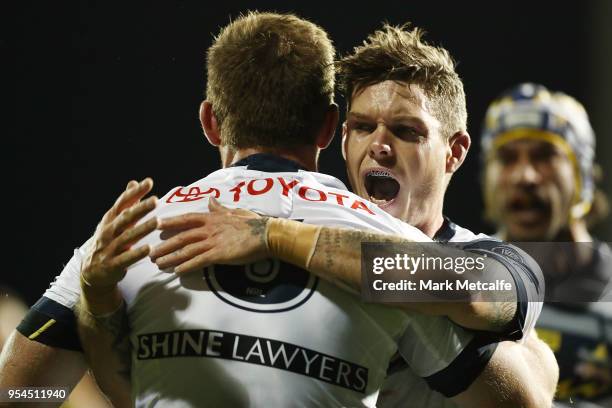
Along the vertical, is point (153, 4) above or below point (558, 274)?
above

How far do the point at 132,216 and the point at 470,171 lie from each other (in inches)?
77.5

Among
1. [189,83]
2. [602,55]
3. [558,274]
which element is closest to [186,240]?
[189,83]

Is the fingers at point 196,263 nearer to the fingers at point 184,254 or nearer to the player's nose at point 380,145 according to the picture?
the fingers at point 184,254

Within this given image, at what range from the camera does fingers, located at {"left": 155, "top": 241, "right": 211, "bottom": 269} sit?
1597mm

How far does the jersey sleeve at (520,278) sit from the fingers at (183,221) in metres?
0.62

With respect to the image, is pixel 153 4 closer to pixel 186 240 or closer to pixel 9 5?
pixel 9 5

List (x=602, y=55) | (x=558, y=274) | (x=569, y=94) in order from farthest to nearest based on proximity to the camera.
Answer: (x=558, y=274) → (x=569, y=94) → (x=602, y=55)

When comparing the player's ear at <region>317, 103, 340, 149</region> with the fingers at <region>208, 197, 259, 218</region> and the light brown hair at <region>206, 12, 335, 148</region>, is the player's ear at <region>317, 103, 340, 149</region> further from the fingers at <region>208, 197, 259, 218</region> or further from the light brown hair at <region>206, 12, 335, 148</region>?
the fingers at <region>208, 197, 259, 218</region>

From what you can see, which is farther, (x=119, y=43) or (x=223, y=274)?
(x=119, y=43)

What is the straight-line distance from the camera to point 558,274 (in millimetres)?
3617

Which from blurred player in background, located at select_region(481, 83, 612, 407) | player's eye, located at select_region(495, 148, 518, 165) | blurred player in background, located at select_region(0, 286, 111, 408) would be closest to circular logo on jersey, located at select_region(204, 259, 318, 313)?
blurred player in background, located at select_region(0, 286, 111, 408)

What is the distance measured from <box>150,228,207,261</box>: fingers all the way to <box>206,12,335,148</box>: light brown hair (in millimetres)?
237

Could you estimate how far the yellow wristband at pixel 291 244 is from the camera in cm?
160

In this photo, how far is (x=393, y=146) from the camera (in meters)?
2.32
